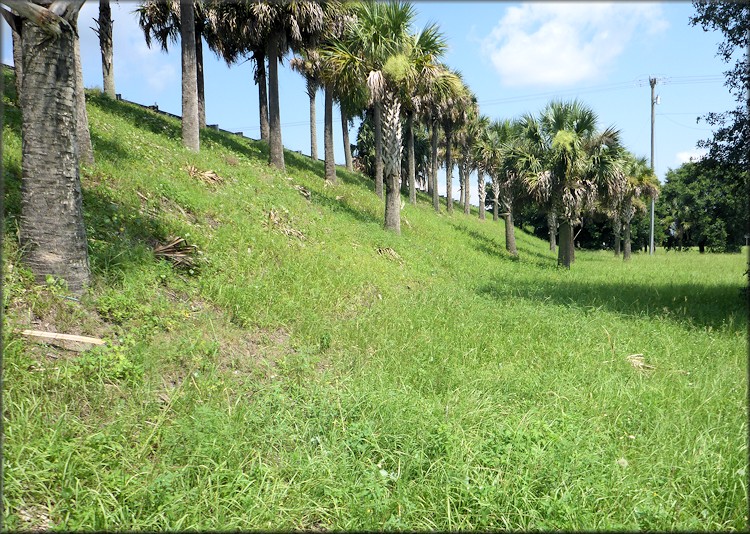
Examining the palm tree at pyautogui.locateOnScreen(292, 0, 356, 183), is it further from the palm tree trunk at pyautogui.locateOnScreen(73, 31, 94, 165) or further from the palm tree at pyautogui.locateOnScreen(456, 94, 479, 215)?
the palm tree at pyautogui.locateOnScreen(456, 94, 479, 215)

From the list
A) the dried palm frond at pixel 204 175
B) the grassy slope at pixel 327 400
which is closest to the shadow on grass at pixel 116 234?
the grassy slope at pixel 327 400

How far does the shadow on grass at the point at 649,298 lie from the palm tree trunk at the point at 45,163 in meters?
7.97

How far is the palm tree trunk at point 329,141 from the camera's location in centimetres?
2088

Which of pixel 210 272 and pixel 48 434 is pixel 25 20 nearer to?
pixel 210 272

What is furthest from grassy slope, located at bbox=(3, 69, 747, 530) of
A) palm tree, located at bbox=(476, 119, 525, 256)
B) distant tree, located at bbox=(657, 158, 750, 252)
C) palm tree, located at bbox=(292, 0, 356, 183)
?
distant tree, located at bbox=(657, 158, 750, 252)

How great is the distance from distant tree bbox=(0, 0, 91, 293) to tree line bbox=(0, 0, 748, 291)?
11 millimetres

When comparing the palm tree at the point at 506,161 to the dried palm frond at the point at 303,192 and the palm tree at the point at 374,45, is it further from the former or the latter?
the dried palm frond at the point at 303,192

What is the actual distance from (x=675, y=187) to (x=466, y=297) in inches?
2097

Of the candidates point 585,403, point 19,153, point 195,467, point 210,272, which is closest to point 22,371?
point 195,467

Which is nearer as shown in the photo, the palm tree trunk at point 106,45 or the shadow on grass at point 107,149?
the shadow on grass at point 107,149

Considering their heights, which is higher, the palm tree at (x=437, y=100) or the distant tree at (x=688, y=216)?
the palm tree at (x=437, y=100)

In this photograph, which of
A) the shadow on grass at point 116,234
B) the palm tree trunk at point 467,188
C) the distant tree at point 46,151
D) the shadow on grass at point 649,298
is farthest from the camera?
the palm tree trunk at point 467,188

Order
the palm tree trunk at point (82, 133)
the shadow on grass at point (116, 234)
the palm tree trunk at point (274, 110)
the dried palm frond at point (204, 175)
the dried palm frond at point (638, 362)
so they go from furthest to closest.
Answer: the palm tree trunk at point (274, 110) < the dried palm frond at point (204, 175) < the palm tree trunk at point (82, 133) < the shadow on grass at point (116, 234) < the dried palm frond at point (638, 362)

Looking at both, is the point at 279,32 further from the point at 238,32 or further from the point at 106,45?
the point at 106,45
